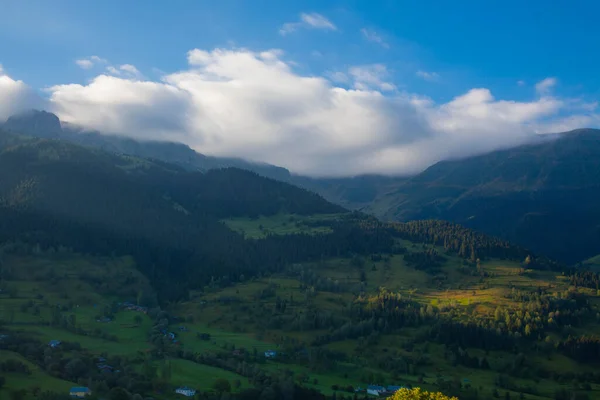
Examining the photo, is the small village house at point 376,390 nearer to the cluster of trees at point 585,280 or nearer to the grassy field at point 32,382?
the grassy field at point 32,382

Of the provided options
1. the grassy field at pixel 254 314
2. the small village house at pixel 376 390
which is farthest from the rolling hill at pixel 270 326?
the small village house at pixel 376 390

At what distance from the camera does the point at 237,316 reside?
153500mm

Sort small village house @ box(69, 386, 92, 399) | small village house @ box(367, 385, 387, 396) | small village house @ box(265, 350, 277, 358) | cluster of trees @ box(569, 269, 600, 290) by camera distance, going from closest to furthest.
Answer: small village house @ box(69, 386, 92, 399)
small village house @ box(367, 385, 387, 396)
small village house @ box(265, 350, 277, 358)
cluster of trees @ box(569, 269, 600, 290)

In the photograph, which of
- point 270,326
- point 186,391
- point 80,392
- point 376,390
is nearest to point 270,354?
point 270,326

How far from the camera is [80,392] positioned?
79.4 metres

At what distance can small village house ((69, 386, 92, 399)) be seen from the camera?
78.5 m

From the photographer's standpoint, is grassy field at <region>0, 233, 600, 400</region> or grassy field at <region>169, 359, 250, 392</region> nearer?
grassy field at <region>169, 359, 250, 392</region>

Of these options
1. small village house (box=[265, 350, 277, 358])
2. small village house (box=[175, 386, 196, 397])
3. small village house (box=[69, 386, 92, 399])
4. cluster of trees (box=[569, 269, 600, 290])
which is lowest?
small village house (box=[265, 350, 277, 358])

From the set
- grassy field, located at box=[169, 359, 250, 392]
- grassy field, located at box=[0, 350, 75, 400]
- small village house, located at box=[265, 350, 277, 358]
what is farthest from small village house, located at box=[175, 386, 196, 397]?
small village house, located at box=[265, 350, 277, 358]

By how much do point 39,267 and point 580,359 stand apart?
495ft

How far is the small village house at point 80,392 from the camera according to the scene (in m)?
78.5

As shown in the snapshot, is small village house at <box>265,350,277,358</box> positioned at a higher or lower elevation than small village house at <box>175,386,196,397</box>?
lower

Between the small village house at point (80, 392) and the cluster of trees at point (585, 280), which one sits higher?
the cluster of trees at point (585, 280)

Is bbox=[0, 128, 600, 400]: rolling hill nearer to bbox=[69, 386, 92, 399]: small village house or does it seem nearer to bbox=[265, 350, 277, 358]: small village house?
bbox=[265, 350, 277, 358]: small village house
